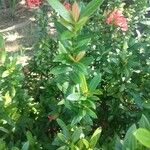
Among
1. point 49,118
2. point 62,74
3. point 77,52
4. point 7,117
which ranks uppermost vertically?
point 77,52

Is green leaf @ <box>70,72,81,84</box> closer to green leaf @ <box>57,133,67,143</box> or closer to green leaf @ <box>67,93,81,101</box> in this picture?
green leaf @ <box>67,93,81,101</box>

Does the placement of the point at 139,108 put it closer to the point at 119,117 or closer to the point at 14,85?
the point at 119,117

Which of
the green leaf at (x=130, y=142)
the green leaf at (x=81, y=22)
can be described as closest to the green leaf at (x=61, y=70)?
the green leaf at (x=81, y=22)

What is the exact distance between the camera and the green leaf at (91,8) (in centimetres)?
143

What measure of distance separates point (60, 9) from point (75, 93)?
379 mm

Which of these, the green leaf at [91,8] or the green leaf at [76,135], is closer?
the green leaf at [91,8]

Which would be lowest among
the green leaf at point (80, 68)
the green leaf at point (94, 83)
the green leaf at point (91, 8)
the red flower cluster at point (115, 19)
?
the red flower cluster at point (115, 19)

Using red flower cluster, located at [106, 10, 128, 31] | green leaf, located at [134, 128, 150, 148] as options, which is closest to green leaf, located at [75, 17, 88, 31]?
green leaf, located at [134, 128, 150, 148]

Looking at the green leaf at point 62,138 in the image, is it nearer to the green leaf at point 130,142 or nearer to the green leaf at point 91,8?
the green leaf at point 130,142

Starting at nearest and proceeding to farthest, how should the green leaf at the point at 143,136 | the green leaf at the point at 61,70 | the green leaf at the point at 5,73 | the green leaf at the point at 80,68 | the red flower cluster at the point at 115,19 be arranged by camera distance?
the green leaf at the point at 143,136 < the green leaf at the point at 80,68 < the green leaf at the point at 61,70 < the green leaf at the point at 5,73 < the red flower cluster at the point at 115,19

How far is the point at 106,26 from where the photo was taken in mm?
3033

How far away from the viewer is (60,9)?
1.45 metres

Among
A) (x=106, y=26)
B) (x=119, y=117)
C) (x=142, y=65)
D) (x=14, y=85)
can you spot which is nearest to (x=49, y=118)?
(x=14, y=85)

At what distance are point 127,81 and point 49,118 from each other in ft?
1.60
